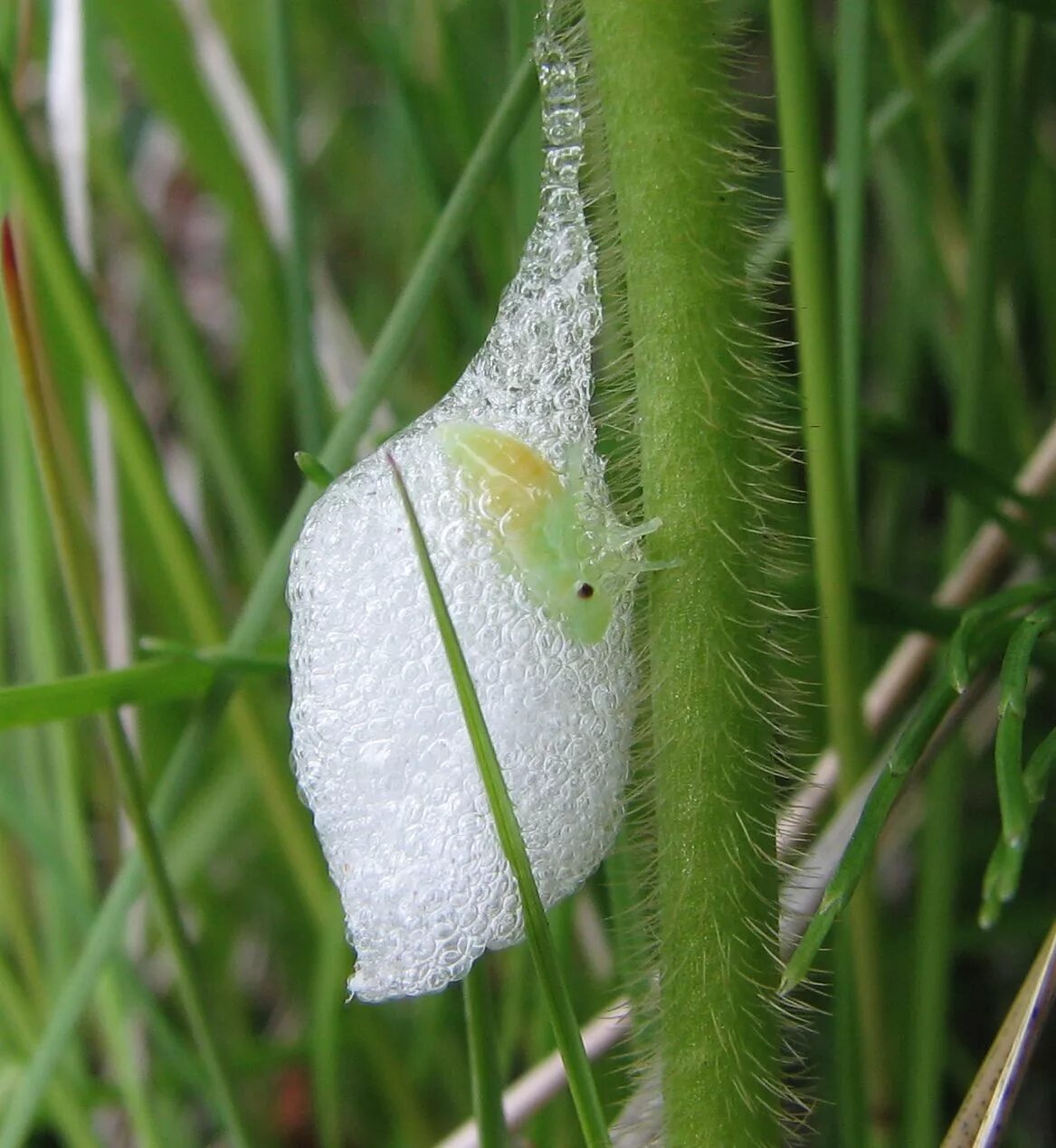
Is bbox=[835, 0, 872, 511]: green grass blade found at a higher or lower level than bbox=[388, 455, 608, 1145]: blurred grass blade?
higher

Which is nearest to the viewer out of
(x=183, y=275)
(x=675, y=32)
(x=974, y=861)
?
(x=675, y=32)

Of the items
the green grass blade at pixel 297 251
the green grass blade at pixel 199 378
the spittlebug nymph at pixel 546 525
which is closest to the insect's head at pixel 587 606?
the spittlebug nymph at pixel 546 525

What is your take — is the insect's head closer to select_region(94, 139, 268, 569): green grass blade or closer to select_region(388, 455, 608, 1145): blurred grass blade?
select_region(388, 455, 608, 1145): blurred grass blade

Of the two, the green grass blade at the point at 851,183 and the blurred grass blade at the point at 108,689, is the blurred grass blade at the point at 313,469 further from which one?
the green grass blade at the point at 851,183

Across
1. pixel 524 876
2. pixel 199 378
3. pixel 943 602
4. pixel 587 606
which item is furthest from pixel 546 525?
pixel 199 378

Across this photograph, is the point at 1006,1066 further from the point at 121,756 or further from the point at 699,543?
the point at 121,756

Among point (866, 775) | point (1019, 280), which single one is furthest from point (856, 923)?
point (1019, 280)

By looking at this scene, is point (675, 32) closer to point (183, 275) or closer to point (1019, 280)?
point (1019, 280)

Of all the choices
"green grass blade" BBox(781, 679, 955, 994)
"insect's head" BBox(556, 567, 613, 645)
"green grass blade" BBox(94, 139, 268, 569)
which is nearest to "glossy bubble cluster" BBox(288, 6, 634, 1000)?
"insect's head" BBox(556, 567, 613, 645)
